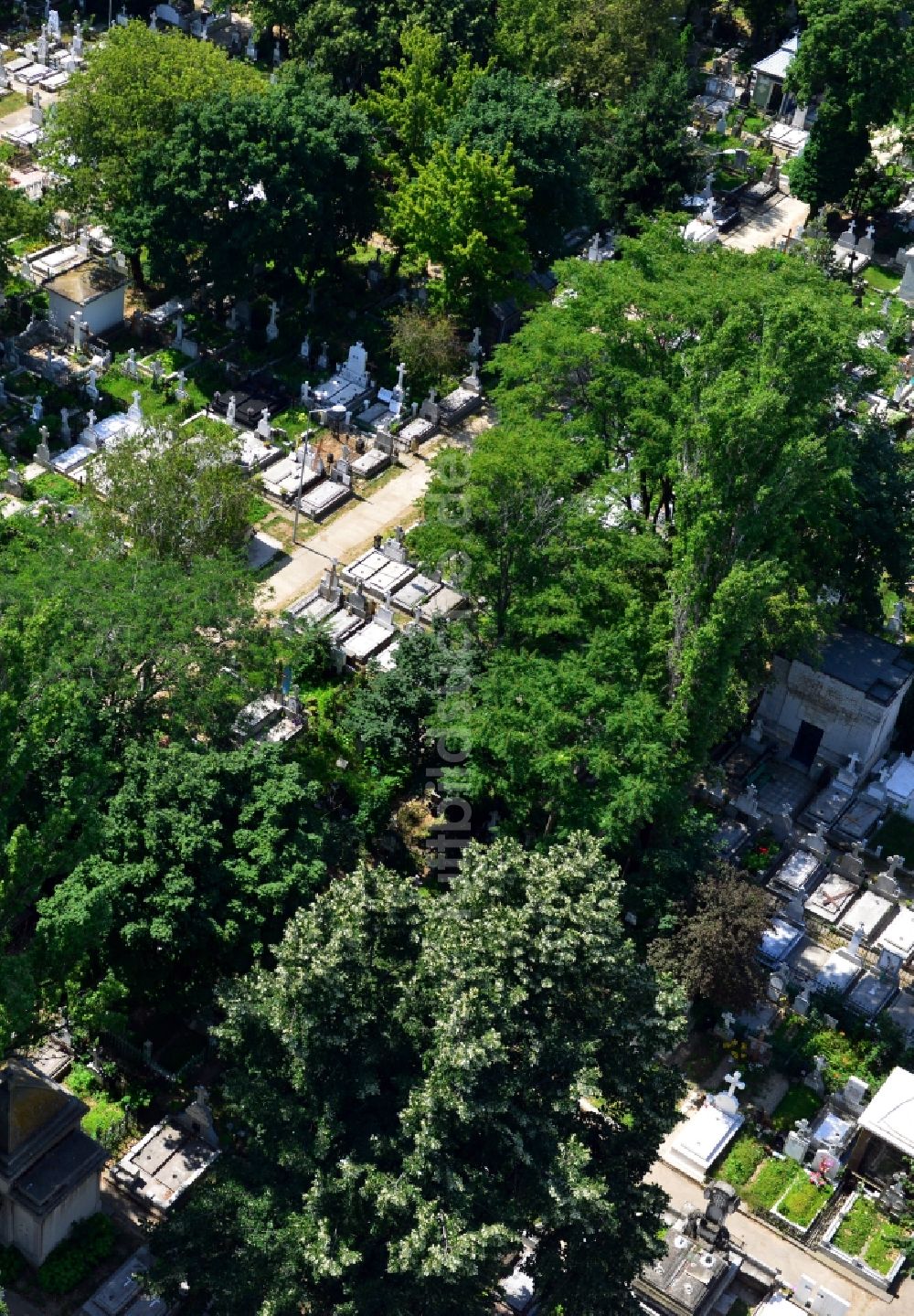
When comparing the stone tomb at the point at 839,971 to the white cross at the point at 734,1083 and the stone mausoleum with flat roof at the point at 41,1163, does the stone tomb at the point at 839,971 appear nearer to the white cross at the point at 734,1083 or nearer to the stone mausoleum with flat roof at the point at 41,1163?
the white cross at the point at 734,1083

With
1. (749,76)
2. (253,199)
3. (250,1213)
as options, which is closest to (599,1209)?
(250,1213)

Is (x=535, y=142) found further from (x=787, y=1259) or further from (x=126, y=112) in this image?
(x=787, y=1259)

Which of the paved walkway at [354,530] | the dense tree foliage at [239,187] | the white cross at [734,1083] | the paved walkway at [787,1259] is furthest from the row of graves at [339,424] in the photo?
the paved walkway at [787,1259]

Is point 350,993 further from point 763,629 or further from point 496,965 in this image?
point 763,629

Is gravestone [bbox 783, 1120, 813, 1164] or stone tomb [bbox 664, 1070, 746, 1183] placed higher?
gravestone [bbox 783, 1120, 813, 1164]

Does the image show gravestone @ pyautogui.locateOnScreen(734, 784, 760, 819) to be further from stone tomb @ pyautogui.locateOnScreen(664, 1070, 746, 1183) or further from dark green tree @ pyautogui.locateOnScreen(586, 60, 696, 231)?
dark green tree @ pyautogui.locateOnScreen(586, 60, 696, 231)

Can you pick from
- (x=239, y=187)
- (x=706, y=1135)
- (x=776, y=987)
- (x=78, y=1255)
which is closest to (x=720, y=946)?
(x=776, y=987)

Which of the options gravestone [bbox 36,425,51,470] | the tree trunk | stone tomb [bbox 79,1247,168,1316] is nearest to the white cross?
stone tomb [bbox 79,1247,168,1316]
